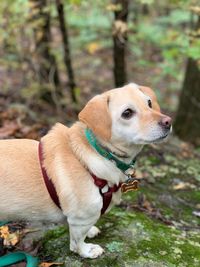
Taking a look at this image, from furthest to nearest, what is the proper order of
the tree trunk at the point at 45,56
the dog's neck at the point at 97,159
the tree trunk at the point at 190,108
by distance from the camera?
1. the tree trunk at the point at 190,108
2. the tree trunk at the point at 45,56
3. the dog's neck at the point at 97,159

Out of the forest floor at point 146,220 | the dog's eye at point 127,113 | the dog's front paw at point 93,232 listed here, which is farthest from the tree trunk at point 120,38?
the dog's front paw at point 93,232

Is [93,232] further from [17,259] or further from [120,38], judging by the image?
[120,38]

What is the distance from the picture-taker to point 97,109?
3.40 m

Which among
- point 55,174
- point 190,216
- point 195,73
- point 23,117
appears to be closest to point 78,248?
point 55,174

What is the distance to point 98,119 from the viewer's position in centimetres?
337

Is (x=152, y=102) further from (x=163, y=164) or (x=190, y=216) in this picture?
(x=163, y=164)

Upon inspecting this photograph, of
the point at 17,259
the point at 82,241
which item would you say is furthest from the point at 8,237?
the point at 82,241

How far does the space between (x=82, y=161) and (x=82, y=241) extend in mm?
751

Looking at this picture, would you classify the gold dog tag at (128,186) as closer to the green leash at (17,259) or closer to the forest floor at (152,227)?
the forest floor at (152,227)

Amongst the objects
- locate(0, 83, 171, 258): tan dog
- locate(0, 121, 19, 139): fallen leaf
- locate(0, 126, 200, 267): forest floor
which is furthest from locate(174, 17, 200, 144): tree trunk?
locate(0, 83, 171, 258): tan dog

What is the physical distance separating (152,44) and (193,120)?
6.89 metres

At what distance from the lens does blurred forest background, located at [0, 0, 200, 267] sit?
3.93 metres

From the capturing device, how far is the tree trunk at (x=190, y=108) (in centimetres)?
858

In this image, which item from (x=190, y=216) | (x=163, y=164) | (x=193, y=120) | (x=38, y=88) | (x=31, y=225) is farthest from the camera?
(x=193, y=120)
